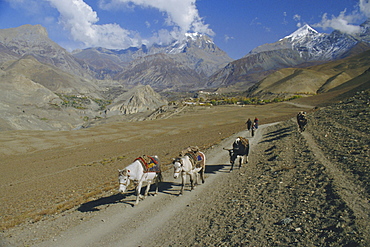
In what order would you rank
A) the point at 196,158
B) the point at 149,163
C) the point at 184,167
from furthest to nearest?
the point at 196,158
the point at 149,163
the point at 184,167

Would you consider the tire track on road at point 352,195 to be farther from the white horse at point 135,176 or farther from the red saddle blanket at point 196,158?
the white horse at point 135,176

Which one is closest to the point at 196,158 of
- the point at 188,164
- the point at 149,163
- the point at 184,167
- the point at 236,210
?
the point at 188,164

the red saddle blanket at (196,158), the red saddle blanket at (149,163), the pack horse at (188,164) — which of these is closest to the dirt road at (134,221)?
the pack horse at (188,164)

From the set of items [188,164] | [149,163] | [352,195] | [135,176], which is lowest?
[352,195]

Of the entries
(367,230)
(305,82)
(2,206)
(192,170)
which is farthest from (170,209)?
(305,82)

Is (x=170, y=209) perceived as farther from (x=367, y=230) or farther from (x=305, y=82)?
(x=305, y=82)

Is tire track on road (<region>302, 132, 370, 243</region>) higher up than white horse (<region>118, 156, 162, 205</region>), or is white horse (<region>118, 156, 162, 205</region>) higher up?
white horse (<region>118, 156, 162, 205</region>)

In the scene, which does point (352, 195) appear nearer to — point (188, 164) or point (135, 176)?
point (188, 164)

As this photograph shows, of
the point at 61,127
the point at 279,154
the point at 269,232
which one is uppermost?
the point at 61,127

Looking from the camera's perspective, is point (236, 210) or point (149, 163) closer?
point (236, 210)

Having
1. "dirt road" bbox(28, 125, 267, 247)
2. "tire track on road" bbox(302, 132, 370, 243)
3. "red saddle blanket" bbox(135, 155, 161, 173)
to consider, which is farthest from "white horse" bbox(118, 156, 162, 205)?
"tire track on road" bbox(302, 132, 370, 243)

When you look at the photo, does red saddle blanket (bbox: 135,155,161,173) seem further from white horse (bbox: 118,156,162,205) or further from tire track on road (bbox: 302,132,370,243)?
tire track on road (bbox: 302,132,370,243)

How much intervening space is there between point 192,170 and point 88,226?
547cm

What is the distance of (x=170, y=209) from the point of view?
10742 millimetres
